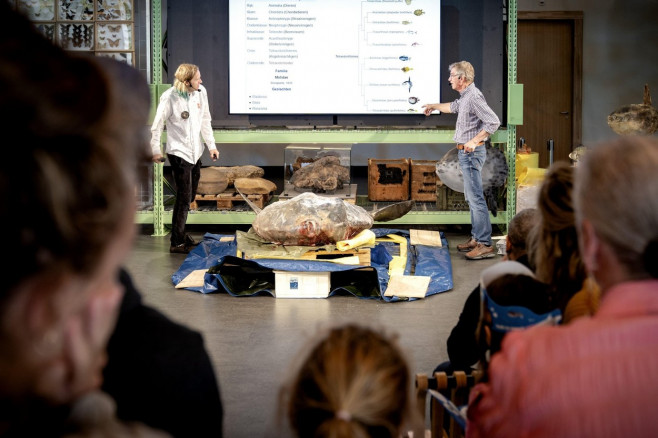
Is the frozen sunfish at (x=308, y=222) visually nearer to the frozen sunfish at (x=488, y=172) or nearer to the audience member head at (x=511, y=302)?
the frozen sunfish at (x=488, y=172)

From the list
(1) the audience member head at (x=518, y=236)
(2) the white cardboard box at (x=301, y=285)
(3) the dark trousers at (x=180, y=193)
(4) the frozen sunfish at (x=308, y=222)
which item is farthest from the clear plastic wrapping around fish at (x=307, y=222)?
(1) the audience member head at (x=518, y=236)

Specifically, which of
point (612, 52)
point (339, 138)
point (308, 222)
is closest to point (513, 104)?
point (339, 138)

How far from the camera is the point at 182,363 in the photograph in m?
1.44

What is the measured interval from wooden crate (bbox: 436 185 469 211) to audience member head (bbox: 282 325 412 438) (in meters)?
6.81

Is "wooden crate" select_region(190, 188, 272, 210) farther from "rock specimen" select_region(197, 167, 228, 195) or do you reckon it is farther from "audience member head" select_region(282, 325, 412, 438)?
"audience member head" select_region(282, 325, 412, 438)

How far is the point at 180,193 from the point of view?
7.16 metres

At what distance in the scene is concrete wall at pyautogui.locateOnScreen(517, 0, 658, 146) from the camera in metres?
10.3

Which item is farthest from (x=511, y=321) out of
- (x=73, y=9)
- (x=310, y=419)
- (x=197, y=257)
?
(x=73, y=9)

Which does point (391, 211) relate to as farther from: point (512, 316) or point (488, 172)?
point (512, 316)

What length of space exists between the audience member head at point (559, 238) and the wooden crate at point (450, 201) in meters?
5.90

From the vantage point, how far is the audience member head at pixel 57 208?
725mm

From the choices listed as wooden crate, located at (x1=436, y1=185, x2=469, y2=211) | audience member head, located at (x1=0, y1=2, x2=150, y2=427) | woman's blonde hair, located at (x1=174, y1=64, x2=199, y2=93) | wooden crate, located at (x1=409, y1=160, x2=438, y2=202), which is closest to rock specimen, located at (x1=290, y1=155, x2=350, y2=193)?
wooden crate, located at (x1=409, y1=160, x2=438, y2=202)

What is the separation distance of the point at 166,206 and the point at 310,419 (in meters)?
7.34

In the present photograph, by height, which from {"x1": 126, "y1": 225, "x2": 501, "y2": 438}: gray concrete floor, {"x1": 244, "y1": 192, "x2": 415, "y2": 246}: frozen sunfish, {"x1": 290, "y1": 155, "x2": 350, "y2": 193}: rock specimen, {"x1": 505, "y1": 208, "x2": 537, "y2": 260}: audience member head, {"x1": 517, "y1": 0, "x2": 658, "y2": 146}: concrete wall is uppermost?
{"x1": 517, "y1": 0, "x2": 658, "y2": 146}: concrete wall
